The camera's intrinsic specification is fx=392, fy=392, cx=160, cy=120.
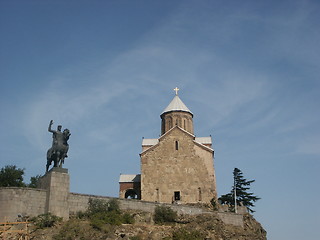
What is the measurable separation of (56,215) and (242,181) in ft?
62.9

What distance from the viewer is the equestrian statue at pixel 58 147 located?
67.3 feet

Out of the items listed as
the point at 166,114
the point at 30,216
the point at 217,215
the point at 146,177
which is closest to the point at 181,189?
the point at 146,177

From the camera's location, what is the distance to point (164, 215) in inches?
902

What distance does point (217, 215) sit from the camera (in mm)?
24781

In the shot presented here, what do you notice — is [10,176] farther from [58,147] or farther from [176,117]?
[176,117]

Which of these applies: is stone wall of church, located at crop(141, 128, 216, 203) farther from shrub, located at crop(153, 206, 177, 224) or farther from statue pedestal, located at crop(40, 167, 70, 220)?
statue pedestal, located at crop(40, 167, 70, 220)

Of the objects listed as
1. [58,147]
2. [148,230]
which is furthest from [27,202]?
[148,230]

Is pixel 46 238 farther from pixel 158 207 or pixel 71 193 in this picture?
pixel 158 207

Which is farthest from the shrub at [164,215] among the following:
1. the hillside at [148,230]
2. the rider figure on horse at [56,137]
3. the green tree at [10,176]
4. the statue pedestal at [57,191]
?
the green tree at [10,176]

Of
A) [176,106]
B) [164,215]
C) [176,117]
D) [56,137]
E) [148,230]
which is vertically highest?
[176,106]

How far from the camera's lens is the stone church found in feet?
99.3

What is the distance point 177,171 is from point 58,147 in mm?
12817

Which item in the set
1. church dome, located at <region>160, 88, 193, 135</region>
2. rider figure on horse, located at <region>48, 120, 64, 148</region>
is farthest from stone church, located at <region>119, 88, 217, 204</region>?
rider figure on horse, located at <region>48, 120, 64, 148</region>

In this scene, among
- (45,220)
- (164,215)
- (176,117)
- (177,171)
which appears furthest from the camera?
(176,117)
